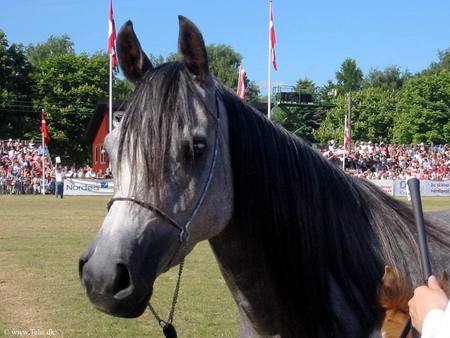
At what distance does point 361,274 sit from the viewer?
2.98 metres

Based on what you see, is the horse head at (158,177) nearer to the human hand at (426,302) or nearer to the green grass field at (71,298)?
the human hand at (426,302)

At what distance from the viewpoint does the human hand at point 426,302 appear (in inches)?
80.8

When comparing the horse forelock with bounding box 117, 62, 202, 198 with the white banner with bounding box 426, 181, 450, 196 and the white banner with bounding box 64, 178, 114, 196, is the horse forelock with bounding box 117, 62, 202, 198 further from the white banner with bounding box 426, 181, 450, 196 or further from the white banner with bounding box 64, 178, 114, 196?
the white banner with bounding box 426, 181, 450, 196

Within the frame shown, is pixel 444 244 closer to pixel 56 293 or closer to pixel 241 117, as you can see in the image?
pixel 241 117

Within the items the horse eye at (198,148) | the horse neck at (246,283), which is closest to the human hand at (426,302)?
the horse neck at (246,283)

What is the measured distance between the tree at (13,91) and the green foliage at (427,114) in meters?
40.7

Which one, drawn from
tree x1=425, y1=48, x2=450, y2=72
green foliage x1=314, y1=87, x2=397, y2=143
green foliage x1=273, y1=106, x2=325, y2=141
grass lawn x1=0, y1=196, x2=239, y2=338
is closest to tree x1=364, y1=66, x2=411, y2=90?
tree x1=425, y1=48, x2=450, y2=72

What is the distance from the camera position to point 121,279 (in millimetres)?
2303

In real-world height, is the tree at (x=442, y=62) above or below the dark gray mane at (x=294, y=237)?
above

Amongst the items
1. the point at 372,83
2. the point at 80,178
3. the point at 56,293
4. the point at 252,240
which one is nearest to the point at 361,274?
the point at 252,240

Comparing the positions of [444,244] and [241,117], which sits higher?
[241,117]

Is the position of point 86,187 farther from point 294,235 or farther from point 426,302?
point 426,302

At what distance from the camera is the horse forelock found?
8.25 feet

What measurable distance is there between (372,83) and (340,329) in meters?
104
